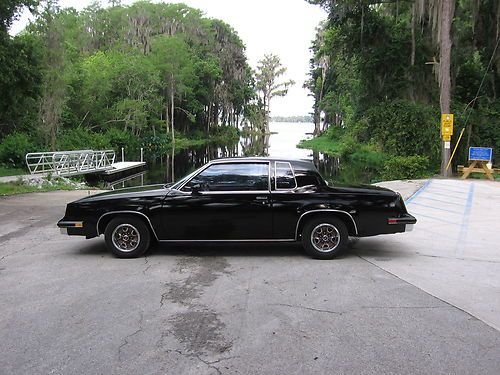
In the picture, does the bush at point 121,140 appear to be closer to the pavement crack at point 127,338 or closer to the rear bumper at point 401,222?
the rear bumper at point 401,222

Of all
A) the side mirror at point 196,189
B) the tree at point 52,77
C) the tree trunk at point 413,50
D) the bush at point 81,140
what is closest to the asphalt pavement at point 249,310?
the side mirror at point 196,189

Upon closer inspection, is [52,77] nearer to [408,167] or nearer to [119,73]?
[119,73]

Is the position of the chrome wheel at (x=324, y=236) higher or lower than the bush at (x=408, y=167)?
lower

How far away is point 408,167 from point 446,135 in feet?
7.34

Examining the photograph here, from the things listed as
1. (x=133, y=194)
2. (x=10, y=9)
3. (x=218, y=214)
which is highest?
(x=10, y=9)

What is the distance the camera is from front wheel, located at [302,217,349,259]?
6805 mm

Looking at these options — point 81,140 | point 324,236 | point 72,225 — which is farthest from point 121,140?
point 324,236

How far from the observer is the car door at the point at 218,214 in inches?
268

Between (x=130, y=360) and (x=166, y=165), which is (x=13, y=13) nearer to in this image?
(x=130, y=360)

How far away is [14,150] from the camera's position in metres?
25.6

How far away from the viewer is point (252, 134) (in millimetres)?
91812

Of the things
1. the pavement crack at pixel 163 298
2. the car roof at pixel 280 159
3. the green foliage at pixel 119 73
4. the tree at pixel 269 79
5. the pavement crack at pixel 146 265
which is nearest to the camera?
the pavement crack at pixel 163 298

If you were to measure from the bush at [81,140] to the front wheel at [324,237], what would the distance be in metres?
27.6

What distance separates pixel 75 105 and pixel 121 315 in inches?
1484
